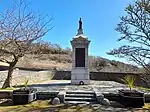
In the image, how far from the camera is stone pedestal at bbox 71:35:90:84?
1681 centimetres

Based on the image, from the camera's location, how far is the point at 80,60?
1706 cm

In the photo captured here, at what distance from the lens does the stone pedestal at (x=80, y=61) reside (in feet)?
55.2

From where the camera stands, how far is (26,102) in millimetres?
10016

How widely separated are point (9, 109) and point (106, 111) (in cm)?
400

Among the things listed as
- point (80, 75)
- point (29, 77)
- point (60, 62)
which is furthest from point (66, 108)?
point (60, 62)

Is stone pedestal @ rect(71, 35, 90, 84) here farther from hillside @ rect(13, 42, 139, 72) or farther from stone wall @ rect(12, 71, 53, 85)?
hillside @ rect(13, 42, 139, 72)

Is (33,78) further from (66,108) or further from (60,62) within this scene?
(60,62)

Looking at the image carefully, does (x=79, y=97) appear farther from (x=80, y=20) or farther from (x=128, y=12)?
(x=80, y=20)

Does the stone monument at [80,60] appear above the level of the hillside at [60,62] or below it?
below

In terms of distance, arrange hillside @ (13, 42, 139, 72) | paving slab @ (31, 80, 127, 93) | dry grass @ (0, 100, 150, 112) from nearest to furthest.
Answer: dry grass @ (0, 100, 150, 112) < paving slab @ (31, 80, 127, 93) < hillside @ (13, 42, 139, 72)

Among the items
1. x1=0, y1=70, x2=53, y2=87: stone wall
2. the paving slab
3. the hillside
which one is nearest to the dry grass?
the paving slab

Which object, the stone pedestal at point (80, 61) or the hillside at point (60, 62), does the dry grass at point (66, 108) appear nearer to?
the stone pedestal at point (80, 61)

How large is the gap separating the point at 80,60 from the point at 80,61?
0.26 ft

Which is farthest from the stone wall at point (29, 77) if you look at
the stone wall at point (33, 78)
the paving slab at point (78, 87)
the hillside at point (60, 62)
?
the hillside at point (60, 62)
